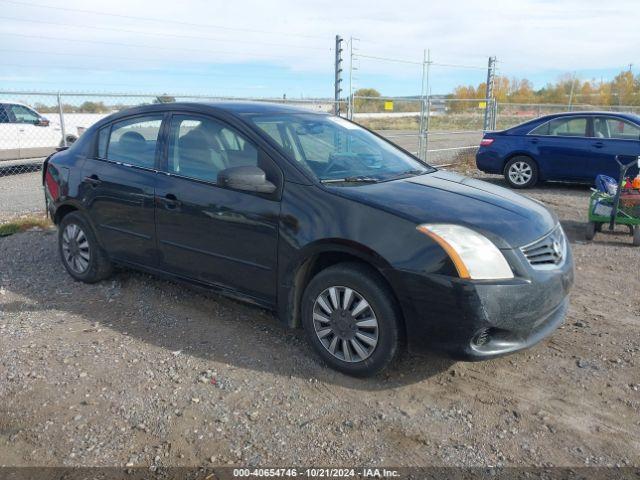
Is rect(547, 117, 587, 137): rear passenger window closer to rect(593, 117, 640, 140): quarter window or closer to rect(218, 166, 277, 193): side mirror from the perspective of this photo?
rect(593, 117, 640, 140): quarter window

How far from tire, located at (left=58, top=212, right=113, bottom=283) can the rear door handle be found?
35 centimetres

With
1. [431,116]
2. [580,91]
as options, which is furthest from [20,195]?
[580,91]

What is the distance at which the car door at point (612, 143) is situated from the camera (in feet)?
31.5

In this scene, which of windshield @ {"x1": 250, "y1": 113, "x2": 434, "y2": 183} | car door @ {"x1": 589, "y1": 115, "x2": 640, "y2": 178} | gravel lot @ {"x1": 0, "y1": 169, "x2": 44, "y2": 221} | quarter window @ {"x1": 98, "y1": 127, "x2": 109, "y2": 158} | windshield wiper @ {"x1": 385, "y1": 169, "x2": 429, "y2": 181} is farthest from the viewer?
car door @ {"x1": 589, "y1": 115, "x2": 640, "y2": 178}

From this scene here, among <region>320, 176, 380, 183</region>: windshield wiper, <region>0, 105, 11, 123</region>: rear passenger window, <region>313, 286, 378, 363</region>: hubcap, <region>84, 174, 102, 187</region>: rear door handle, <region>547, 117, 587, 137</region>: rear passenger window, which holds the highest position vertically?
<region>0, 105, 11, 123</region>: rear passenger window

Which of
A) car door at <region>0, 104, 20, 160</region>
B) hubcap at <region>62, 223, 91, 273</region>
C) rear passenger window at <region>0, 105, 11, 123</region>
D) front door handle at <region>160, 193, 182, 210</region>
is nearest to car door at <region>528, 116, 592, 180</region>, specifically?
front door handle at <region>160, 193, 182, 210</region>

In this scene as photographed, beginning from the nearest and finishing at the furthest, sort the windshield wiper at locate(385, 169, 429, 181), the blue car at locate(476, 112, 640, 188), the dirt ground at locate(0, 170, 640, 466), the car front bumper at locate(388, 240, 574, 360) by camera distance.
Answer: the dirt ground at locate(0, 170, 640, 466)
the car front bumper at locate(388, 240, 574, 360)
the windshield wiper at locate(385, 169, 429, 181)
the blue car at locate(476, 112, 640, 188)

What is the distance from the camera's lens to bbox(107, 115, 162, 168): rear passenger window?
14.9ft

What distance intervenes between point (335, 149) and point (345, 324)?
4.78 ft

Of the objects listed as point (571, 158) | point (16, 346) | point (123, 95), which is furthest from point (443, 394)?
point (123, 95)

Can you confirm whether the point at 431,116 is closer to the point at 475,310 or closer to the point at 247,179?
the point at 247,179

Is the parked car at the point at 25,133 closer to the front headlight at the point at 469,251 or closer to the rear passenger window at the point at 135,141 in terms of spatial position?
the rear passenger window at the point at 135,141

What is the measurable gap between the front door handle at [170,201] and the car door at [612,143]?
822 cm

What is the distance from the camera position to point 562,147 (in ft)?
33.1
